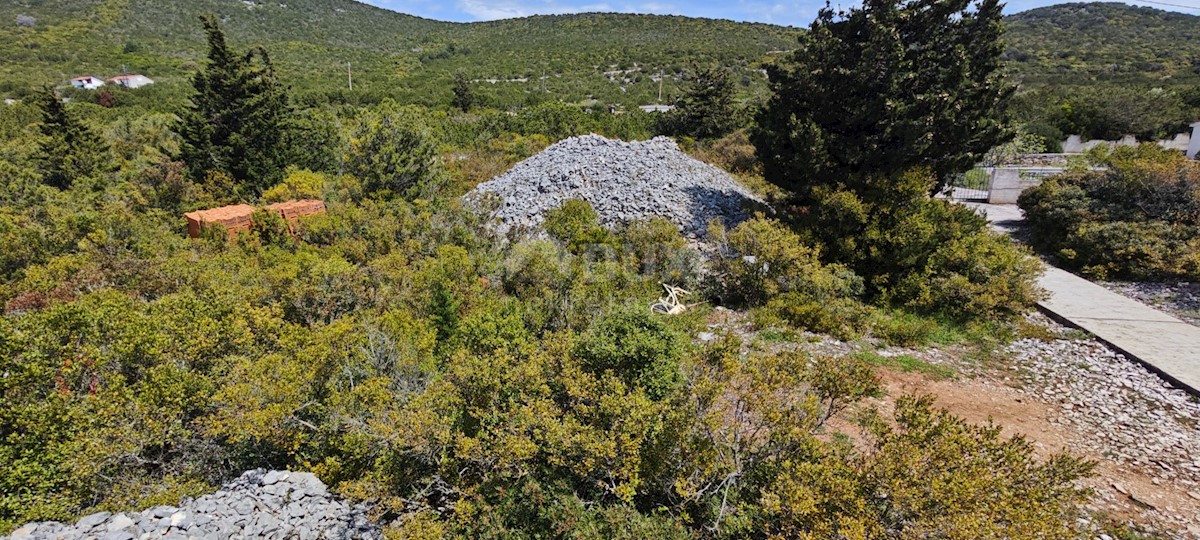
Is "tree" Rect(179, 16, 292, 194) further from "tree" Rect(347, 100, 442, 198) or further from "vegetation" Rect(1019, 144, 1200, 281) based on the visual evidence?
"vegetation" Rect(1019, 144, 1200, 281)

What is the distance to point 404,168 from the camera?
1566 centimetres

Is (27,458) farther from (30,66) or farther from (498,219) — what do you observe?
(30,66)

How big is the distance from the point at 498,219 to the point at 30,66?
54.8m

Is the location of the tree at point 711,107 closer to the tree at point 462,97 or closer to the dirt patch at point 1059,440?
the tree at point 462,97

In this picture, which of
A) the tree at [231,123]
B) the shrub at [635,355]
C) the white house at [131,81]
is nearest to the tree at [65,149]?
the tree at [231,123]

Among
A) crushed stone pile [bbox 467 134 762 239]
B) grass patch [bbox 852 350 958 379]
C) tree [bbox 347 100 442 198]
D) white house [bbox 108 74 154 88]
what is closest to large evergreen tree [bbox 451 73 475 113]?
crushed stone pile [bbox 467 134 762 239]

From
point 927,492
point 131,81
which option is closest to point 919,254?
point 927,492

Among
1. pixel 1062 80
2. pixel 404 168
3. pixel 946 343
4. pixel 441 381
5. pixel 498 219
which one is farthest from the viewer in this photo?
pixel 1062 80

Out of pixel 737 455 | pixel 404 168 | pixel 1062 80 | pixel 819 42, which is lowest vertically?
pixel 737 455

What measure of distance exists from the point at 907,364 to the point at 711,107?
805 inches

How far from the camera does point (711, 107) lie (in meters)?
26.4

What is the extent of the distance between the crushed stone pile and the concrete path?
7238 mm

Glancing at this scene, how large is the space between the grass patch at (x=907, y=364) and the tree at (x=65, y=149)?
23.6 meters

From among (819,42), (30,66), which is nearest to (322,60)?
(30,66)
